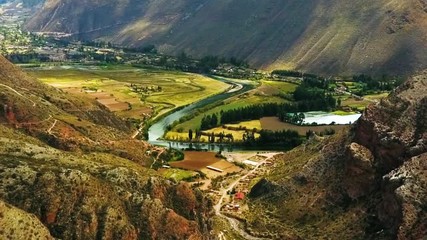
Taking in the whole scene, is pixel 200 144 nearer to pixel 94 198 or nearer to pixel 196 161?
pixel 196 161

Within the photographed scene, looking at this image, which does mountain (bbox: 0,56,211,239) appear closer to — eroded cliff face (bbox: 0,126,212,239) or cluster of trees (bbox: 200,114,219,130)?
eroded cliff face (bbox: 0,126,212,239)

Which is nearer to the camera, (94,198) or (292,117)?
(94,198)

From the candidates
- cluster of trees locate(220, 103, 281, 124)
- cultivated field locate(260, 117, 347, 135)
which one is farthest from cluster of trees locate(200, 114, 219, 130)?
cultivated field locate(260, 117, 347, 135)

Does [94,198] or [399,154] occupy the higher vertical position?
[399,154]

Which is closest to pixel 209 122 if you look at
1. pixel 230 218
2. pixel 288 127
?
pixel 288 127

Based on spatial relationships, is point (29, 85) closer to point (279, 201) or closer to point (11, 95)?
point (11, 95)

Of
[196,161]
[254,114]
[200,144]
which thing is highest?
[254,114]

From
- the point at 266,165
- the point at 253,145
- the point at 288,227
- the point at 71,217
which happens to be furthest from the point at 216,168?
the point at 71,217

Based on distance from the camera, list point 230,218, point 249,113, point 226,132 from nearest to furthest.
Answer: point 230,218 < point 226,132 < point 249,113

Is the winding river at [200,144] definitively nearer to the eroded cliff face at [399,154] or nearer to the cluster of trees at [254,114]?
the cluster of trees at [254,114]
